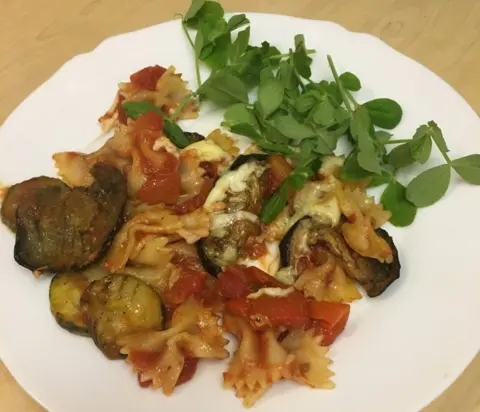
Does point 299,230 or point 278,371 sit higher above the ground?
point 299,230

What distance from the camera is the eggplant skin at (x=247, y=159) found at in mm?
2369

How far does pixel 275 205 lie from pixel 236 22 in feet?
3.14

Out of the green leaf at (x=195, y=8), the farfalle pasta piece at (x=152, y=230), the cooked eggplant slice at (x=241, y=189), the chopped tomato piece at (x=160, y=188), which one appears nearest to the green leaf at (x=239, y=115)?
the cooked eggplant slice at (x=241, y=189)

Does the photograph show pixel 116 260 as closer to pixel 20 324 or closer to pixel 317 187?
pixel 20 324

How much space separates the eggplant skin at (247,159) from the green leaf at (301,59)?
432 mm

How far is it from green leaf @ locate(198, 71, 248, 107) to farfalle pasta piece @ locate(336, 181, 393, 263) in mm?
631

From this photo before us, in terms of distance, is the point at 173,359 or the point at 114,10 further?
the point at 114,10

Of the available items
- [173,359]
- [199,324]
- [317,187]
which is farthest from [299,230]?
[173,359]

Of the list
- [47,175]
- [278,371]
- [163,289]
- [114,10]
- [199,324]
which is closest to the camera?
[278,371]

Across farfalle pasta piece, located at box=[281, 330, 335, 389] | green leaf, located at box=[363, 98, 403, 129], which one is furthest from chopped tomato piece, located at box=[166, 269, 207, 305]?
green leaf, located at box=[363, 98, 403, 129]

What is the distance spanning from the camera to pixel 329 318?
2.05 m

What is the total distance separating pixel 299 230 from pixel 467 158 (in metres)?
0.69

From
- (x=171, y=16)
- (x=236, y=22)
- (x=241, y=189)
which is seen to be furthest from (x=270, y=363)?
(x=171, y=16)

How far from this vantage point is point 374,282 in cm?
209
